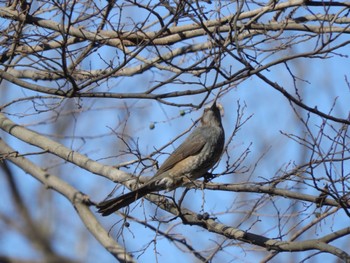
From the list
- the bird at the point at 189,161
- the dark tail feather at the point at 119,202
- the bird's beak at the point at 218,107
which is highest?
the bird's beak at the point at 218,107

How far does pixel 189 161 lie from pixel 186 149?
0.14 meters

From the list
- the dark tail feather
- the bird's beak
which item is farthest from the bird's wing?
the dark tail feather

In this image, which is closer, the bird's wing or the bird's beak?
the bird's wing

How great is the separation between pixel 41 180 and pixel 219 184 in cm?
220

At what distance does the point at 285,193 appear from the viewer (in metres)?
4.34

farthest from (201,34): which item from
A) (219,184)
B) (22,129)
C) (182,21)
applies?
(22,129)

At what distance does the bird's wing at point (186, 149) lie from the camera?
5707 mm

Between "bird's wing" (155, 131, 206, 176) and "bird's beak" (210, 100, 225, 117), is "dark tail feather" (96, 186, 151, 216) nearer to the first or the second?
"bird's wing" (155, 131, 206, 176)

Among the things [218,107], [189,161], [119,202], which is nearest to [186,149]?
[189,161]

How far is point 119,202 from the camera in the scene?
207 inches

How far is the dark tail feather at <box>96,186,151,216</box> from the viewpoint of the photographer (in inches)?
206

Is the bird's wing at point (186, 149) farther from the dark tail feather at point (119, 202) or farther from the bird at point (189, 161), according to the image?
the dark tail feather at point (119, 202)

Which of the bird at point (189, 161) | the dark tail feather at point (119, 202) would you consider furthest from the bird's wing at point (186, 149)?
the dark tail feather at point (119, 202)

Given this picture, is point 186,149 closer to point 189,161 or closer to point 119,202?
point 189,161
